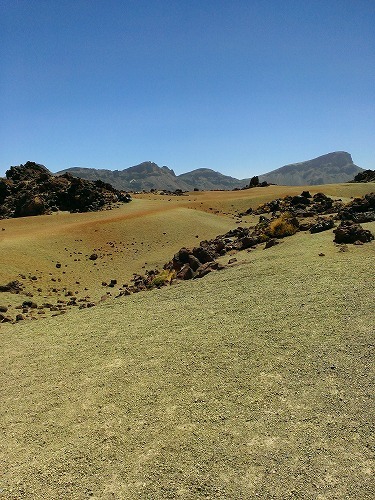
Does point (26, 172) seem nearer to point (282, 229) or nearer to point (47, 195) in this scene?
point (47, 195)

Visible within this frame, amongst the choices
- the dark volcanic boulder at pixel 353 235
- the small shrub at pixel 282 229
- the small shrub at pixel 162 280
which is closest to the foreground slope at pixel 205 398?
the dark volcanic boulder at pixel 353 235

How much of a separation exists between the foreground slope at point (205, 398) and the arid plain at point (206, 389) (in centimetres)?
3

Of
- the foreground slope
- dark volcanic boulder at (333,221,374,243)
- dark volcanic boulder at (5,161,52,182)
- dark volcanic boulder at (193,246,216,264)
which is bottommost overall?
the foreground slope

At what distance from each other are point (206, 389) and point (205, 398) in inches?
11.4

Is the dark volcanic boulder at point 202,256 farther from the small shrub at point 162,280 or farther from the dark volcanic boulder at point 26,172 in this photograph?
the dark volcanic boulder at point 26,172

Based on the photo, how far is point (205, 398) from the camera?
25.7 ft

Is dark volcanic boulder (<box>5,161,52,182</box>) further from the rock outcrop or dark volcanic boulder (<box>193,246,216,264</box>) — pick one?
dark volcanic boulder (<box>193,246,216,264</box>)

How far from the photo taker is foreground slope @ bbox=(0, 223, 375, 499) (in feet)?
19.5

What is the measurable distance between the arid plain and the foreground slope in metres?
0.03

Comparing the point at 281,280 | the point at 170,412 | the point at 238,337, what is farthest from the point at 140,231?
the point at 170,412

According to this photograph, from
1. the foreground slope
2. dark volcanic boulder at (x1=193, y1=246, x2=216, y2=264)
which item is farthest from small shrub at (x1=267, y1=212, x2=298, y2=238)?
the foreground slope

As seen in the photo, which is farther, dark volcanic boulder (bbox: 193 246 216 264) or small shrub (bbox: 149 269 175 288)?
dark volcanic boulder (bbox: 193 246 216 264)

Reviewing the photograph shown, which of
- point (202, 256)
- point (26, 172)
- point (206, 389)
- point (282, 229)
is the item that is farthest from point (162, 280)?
point (26, 172)

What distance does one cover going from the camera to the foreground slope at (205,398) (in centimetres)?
594
